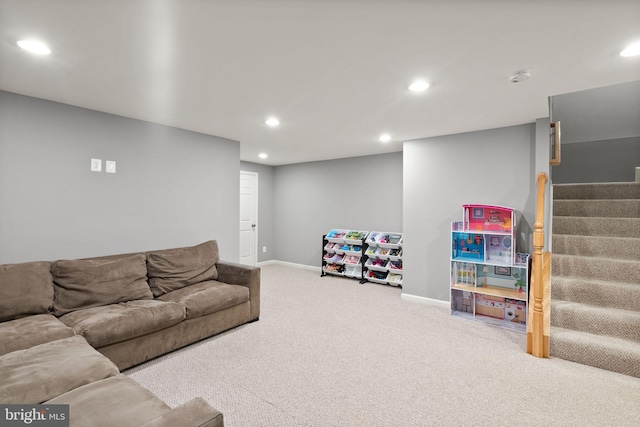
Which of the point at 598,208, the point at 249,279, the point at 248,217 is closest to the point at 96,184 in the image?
the point at 249,279

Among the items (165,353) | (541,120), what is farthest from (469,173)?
(165,353)

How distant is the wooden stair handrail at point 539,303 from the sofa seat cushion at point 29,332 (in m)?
3.82

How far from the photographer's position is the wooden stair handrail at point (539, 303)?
2.74 meters

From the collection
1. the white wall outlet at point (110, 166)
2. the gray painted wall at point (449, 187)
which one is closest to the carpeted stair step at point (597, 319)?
the gray painted wall at point (449, 187)

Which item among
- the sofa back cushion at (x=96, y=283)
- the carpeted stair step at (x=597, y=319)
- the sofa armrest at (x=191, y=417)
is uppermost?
the sofa back cushion at (x=96, y=283)

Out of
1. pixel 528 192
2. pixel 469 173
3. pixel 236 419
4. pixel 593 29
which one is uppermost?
pixel 593 29

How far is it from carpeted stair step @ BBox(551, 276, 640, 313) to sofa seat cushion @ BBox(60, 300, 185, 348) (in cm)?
380

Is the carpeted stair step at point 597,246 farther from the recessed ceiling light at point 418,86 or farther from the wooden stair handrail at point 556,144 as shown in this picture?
the recessed ceiling light at point 418,86

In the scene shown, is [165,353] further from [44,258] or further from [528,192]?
[528,192]

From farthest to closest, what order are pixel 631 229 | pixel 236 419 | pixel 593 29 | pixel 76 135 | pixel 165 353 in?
pixel 631 229, pixel 76 135, pixel 165 353, pixel 236 419, pixel 593 29

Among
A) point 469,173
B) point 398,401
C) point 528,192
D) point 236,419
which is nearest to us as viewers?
point 236,419

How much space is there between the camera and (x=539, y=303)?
276 centimetres

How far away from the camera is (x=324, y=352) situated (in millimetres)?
2822

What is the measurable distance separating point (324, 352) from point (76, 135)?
327cm
